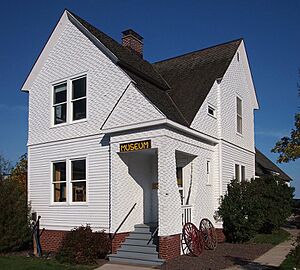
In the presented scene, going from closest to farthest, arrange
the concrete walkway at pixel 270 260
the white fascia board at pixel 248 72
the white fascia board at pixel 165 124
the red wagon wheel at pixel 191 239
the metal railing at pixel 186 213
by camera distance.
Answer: the concrete walkway at pixel 270 260
the white fascia board at pixel 165 124
the red wagon wheel at pixel 191 239
the metal railing at pixel 186 213
the white fascia board at pixel 248 72

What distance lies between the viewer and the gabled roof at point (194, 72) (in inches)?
644

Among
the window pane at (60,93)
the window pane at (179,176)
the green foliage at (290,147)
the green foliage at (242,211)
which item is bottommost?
the green foliage at (242,211)

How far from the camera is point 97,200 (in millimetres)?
15438

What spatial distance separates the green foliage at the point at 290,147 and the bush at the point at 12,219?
13.5m

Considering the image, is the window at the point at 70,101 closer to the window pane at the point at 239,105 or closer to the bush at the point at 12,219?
the bush at the point at 12,219

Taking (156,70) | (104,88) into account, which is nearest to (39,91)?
(104,88)

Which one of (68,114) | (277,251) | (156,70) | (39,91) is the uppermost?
(156,70)

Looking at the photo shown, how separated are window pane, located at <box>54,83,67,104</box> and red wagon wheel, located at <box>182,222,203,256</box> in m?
7.71

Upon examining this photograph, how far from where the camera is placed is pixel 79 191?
643 inches

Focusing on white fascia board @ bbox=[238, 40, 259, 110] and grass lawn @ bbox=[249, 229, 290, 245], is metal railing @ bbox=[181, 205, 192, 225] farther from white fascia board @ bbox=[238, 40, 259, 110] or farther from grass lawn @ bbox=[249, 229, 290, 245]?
white fascia board @ bbox=[238, 40, 259, 110]

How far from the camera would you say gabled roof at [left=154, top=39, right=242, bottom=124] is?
644 inches

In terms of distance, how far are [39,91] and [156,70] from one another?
5.88 meters

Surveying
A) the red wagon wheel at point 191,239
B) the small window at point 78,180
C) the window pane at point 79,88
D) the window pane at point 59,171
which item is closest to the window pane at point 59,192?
the window pane at point 59,171

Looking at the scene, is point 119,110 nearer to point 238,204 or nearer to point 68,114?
point 68,114
